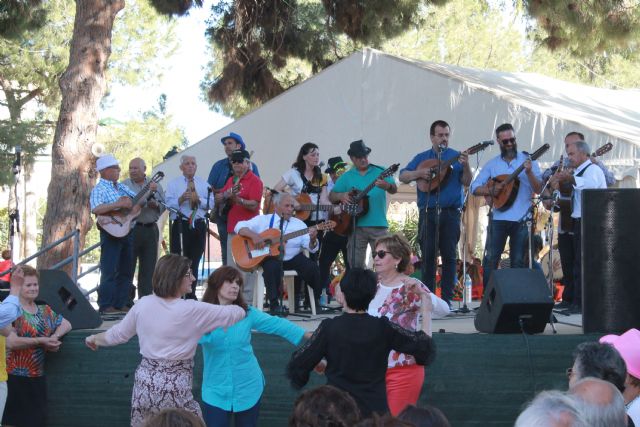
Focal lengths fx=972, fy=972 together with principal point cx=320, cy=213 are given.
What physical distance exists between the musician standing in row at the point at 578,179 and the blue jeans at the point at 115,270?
4.08m

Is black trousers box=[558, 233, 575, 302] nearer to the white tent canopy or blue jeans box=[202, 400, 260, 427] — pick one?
the white tent canopy

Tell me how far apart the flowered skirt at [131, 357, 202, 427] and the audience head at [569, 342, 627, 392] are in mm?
2214

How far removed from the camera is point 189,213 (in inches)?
391

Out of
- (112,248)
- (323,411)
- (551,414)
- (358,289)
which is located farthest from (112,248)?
(551,414)

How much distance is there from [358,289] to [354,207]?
4663 millimetres

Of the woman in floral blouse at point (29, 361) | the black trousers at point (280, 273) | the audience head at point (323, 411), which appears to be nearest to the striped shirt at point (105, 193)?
the black trousers at point (280, 273)

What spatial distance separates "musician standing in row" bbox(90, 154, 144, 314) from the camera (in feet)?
30.2

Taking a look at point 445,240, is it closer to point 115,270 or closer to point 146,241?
point 146,241

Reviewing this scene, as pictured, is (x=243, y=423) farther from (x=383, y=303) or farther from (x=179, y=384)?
(x=383, y=303)

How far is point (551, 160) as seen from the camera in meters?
11.4

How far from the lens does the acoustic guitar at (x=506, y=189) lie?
29.7 ft

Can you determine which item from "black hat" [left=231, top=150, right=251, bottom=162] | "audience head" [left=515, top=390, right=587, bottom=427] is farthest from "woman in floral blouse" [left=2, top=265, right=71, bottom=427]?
"audience head" [left=515, top=390, right=587, bottom=427]

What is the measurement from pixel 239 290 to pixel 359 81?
8175 mm

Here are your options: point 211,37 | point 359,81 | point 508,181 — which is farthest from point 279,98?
point 508,181
